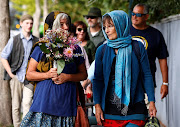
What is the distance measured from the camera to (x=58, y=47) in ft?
14.1

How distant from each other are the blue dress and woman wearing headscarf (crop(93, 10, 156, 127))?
1.13ft

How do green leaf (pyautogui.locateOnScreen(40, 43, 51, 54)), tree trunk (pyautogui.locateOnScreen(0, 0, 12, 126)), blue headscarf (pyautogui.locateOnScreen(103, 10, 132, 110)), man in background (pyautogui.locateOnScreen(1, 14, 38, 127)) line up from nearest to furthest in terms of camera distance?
blue headscarf (pyautogui.locateOnScreen(103, 10, 132, 110)) → green leaf (pyautogui.locateOnScreen(40, 43, 51, 54)) → man in background (pyautogui.locateOnScreen(1, 14, 38, 127)) → tree trunk (pyautogui.locateOnScreen(0, 0, 12, 126))

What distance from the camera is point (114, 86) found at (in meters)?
4.22

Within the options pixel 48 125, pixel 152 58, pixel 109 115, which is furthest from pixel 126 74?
pixel 152 58

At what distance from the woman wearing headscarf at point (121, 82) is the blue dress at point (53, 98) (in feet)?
1.13

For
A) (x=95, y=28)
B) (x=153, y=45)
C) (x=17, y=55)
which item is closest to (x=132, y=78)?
(x=153, y=45)

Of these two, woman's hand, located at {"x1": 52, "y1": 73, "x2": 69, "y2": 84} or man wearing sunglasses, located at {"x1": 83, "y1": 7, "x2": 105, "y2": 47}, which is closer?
woman's hand, located at {"x1": 52, "y1": 73, "x2": 69, "y2": 84}

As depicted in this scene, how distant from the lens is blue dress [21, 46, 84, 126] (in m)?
4.31

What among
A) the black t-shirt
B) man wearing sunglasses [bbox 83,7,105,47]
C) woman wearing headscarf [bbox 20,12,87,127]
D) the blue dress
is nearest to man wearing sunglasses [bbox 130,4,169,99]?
the black t-shirt

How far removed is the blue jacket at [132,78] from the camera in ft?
13.8

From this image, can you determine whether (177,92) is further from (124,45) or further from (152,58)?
(124,45)

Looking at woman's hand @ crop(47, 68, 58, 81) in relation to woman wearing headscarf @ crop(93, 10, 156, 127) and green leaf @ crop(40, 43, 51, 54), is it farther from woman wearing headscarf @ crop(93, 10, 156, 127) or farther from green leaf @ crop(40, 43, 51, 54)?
woman wearing headscarf @ crop(93, 10, 156, 127)

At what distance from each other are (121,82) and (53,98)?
795 millimetres

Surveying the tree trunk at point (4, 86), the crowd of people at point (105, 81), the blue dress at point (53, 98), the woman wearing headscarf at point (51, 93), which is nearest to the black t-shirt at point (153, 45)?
the crowd of people at point (105, 81)
